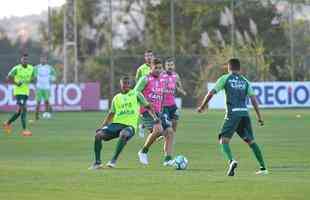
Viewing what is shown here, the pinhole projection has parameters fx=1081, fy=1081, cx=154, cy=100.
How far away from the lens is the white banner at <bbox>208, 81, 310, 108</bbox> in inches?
2082

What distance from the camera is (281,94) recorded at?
5372cm

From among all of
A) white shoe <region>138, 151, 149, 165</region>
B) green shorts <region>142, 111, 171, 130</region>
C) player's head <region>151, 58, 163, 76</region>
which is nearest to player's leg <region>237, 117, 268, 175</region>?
white shoe <region>138, 151, 149, 165</region>

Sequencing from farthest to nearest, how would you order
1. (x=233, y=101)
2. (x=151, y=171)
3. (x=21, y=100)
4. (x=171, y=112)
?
(x=21, y=100) < (x=171, y=112) < (x=151, y=171) < (x=233, y=101)

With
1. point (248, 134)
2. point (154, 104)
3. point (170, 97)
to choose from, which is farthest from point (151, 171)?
point (170, 97)

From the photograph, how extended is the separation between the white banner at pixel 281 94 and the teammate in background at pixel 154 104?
1192 inches

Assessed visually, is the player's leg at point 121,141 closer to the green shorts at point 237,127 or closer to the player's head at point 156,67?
the player's head at point 156,67

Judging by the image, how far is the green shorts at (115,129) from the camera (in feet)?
65.8

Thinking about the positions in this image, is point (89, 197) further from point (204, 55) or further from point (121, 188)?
point (204, 55)

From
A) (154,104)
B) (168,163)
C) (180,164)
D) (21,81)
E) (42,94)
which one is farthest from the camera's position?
(42,94)

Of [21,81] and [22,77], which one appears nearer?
[21,81]

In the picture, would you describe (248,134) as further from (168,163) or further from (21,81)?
(21,81)

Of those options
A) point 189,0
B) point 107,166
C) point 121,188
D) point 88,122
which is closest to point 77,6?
point 189,0

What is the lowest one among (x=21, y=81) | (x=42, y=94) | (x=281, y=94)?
(x=281, y=94)

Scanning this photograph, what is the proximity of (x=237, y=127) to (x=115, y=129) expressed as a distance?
2608 millimetres
